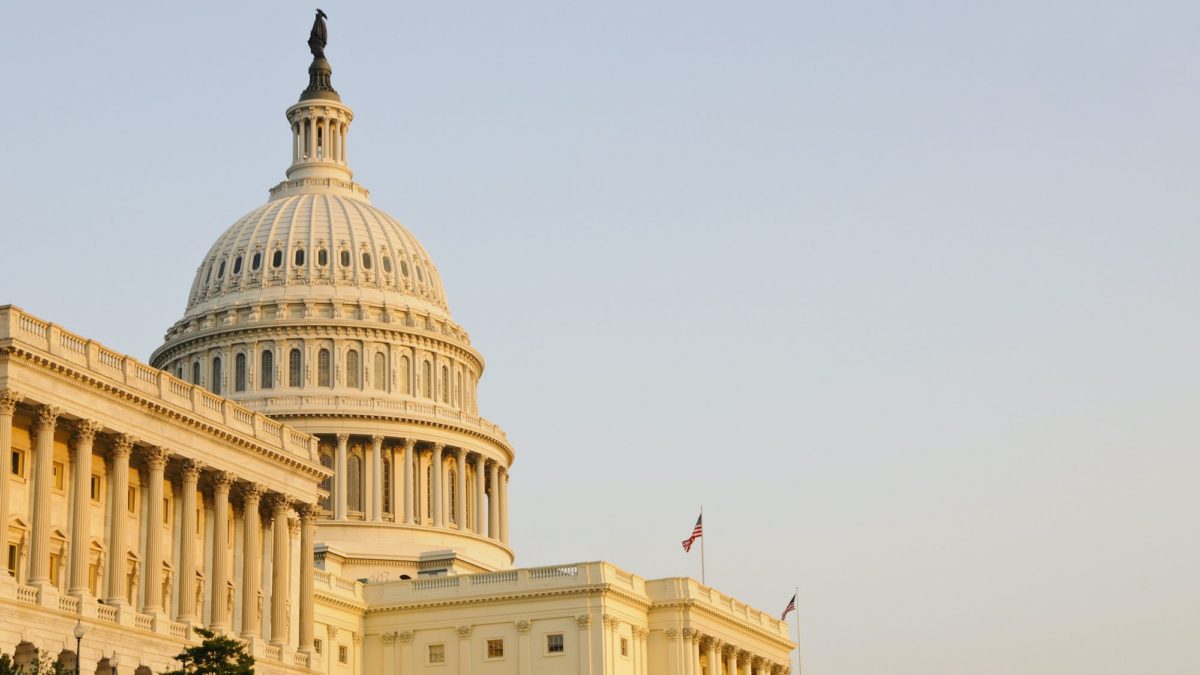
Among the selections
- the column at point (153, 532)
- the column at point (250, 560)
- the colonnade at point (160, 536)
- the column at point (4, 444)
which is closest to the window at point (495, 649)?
the colonnade at point (160, 536)

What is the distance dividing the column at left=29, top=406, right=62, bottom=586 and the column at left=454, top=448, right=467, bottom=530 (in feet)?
237

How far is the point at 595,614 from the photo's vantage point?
122 metres

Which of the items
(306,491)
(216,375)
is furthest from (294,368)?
(306,491)

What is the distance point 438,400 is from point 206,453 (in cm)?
6403

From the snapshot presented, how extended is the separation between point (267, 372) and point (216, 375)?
435 centimetres

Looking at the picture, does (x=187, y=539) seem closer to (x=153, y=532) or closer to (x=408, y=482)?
(x=153, y=532)

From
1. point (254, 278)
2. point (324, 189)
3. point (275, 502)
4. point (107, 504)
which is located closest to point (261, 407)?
point (254, 278)

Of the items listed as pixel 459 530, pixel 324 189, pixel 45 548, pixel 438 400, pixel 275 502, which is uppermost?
pixel 324 189

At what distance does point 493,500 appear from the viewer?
15938cm

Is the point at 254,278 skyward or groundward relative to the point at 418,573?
skyward

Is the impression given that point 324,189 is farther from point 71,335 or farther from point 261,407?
point 71,335

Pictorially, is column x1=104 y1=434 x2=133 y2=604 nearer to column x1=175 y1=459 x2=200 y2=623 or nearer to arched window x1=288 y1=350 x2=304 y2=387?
column x1=175 y1=459 x2=200 y2=623

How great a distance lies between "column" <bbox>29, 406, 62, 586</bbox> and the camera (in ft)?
266

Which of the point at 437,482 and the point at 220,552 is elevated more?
the point at 437,482
